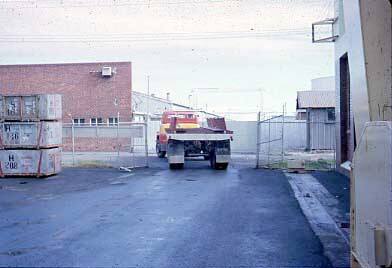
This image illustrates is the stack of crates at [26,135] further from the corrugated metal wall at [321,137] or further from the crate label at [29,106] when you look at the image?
the corrugated metal wall at [321,137]

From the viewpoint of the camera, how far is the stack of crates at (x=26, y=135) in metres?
22.1

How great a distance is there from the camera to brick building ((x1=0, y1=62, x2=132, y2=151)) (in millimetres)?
46688

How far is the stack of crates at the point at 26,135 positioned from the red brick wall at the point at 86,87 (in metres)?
24.2

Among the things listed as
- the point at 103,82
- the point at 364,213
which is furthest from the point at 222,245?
the point at 103,82

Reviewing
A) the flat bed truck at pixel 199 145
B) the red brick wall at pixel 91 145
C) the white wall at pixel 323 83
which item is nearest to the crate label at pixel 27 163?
the flat bed truck at pixel 199 145

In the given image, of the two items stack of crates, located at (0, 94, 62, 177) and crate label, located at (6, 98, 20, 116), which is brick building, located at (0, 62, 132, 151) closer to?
stack of crates, located at (0, 94, 62, 177)

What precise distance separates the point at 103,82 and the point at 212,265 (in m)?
40.2

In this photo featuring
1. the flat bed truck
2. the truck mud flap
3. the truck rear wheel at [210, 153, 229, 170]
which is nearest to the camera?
the flat bed truck

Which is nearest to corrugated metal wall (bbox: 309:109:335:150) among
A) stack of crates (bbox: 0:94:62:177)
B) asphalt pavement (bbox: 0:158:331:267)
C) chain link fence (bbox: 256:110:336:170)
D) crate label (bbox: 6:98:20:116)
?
chain link fence (bbox: 256:110:336:170)

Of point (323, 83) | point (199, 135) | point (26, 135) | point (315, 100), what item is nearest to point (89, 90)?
point (315, 100)

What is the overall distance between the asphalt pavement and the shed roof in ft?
68.7

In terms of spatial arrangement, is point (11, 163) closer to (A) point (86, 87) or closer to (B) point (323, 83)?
(A) point (86, 87)

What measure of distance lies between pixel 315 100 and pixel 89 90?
57.6 feet

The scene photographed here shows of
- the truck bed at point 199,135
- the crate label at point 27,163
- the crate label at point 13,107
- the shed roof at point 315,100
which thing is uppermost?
the shed roof at point 315,100
